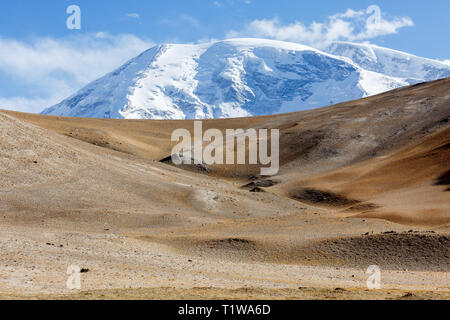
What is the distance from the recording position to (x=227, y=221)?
36.8m

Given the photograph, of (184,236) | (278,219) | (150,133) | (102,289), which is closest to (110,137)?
(150,133)

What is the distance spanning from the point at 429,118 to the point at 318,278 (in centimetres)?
6635

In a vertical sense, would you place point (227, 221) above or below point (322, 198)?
below

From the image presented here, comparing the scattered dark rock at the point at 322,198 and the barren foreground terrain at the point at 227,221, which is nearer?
the barren foreground terrain at the point at 227,221

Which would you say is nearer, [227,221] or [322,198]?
[227,221]

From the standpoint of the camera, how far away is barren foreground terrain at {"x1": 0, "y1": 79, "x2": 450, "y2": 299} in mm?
16047

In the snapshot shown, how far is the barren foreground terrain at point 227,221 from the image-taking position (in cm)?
1605

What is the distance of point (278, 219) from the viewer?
36531 millimetres

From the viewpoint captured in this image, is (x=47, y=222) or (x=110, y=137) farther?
(x=110, y=137)

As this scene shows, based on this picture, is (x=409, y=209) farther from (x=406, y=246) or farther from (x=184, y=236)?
(x=184, y=236)

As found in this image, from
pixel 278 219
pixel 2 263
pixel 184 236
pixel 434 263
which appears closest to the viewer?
pixel 2 263

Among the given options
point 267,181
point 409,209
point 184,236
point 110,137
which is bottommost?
point 184,236

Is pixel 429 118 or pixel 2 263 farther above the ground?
pixel 429 118

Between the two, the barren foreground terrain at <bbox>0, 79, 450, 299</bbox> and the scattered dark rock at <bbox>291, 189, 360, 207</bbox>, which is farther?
the scattered dark rock at <bbox>291, 189, 360, 207</bbox>
